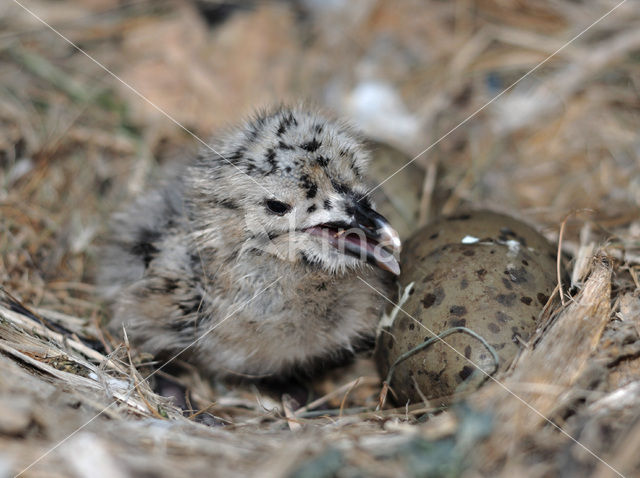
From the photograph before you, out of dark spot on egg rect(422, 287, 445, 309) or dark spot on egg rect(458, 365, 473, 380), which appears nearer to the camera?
dark spot on egg rect(458, 365, 473, 380)

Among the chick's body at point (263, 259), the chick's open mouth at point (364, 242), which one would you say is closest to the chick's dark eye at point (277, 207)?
the chick's body at point (263, 259)

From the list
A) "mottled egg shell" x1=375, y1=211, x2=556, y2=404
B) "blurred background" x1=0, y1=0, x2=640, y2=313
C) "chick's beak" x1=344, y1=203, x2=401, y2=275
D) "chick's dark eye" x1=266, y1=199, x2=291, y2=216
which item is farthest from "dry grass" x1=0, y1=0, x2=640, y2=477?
"chick's dark eye" x1=266, y1=199, x2=291, y2=216

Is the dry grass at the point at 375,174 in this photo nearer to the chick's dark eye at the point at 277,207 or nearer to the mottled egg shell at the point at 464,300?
the mottled egg shell at the point at 464,300

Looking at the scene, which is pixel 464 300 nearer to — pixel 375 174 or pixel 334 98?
pixel 375 174

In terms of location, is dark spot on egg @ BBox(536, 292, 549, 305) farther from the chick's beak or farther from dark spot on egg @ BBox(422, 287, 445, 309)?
the chick's beak

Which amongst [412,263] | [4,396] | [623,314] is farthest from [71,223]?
[623,314]
